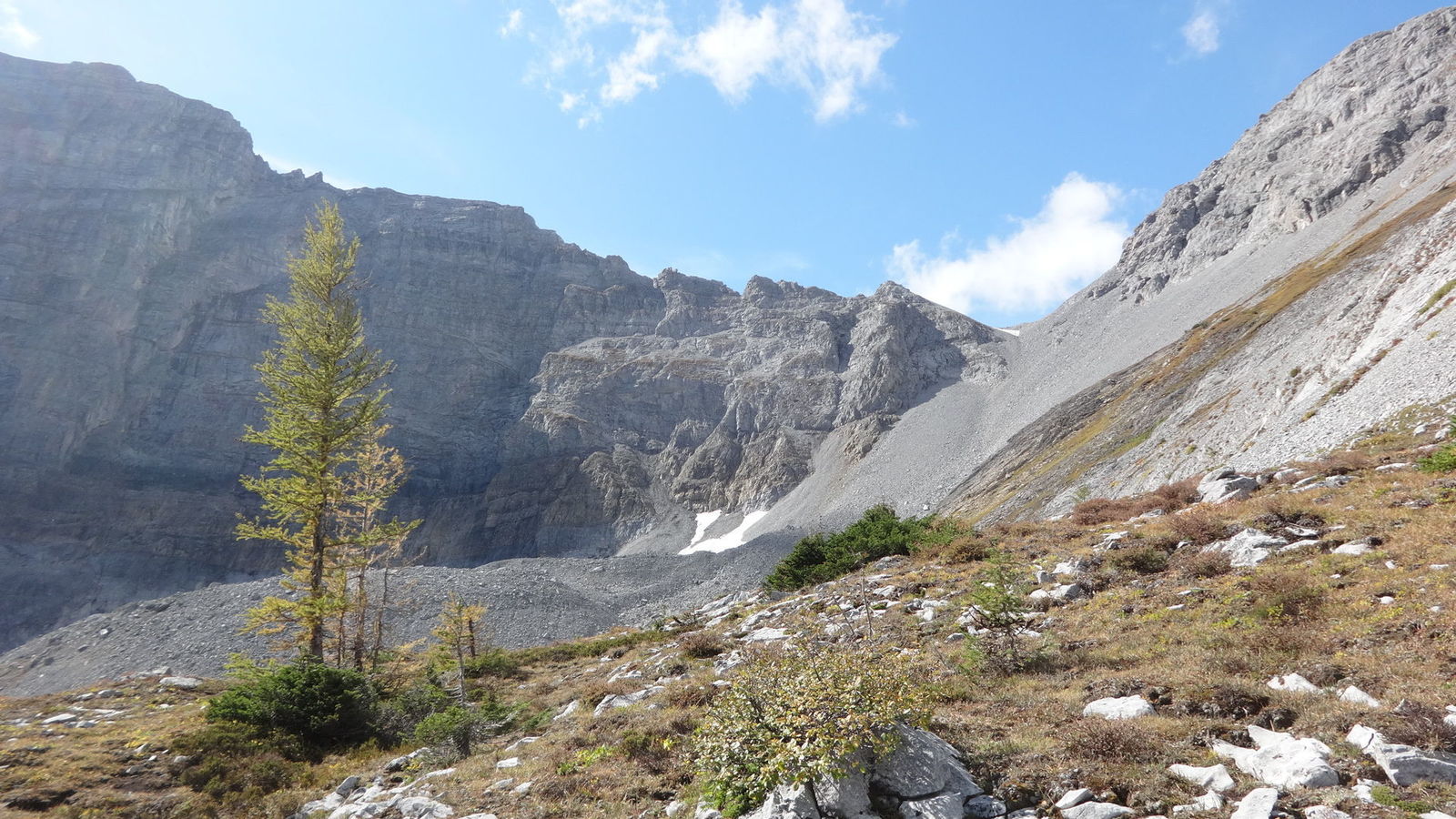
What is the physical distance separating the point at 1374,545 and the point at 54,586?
14123 centimetres

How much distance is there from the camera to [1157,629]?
1127 centimetres

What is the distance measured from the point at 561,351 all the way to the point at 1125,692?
14727 centimetres

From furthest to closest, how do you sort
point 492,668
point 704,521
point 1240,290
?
point 704,521 < point 1240,290 < point 492,668

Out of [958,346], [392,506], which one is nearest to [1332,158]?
[958,346]

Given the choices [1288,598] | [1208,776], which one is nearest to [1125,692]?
[1208,776]

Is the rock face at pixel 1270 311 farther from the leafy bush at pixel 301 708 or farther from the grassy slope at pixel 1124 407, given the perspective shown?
the leafy bush at pixel 301 708

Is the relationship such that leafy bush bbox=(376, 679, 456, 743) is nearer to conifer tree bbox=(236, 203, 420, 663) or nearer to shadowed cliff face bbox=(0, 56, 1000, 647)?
conifer tree bbox=(236, 203, 420, 663)

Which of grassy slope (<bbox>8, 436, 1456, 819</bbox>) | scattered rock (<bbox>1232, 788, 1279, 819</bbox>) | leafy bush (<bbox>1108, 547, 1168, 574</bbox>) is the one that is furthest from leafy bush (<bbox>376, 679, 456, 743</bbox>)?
leafy bush (<bbox>1108, 547, 1168, 574</bbox>)

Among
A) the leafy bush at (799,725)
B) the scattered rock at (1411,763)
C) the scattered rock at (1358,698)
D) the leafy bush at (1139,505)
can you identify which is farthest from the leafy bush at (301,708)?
the leafy bush at (1139,505)

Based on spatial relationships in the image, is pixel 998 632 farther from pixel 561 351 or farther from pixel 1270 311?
pixel 561 351

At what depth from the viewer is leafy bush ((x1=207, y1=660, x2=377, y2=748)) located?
1424 centimetres

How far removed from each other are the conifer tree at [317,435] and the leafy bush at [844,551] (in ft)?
48.8

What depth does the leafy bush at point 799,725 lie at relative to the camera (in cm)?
657

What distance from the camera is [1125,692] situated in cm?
880
